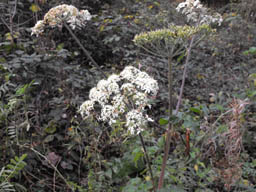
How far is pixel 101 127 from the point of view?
277 centimetres

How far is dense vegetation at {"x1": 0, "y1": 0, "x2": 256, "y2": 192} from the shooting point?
7.35ft

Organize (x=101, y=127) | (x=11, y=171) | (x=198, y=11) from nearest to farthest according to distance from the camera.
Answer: (x=11, y=171), (x=198, y=11), (x=101, y=127)

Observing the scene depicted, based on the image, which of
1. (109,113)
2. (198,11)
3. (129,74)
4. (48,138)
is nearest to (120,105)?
(109,113)

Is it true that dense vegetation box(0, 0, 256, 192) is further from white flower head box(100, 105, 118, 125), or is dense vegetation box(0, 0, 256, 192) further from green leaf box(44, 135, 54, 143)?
white flower head box(100, 105, 118, 125)

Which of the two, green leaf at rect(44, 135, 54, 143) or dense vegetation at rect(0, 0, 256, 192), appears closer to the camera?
dense vegetation at rect(0, 0, 256, 192)

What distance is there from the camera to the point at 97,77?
3463 millimetres

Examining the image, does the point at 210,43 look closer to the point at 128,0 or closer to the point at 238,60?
the point at 238,60

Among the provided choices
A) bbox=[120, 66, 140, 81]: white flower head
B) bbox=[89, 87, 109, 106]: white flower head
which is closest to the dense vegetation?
bbox=[120, 66, 140, 81]: white flower head

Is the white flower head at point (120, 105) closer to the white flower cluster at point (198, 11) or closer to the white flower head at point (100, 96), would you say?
the white flower head at point (100, 96)

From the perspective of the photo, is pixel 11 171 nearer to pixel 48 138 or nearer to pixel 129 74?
pixel 48 138

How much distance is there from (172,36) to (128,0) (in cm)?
533

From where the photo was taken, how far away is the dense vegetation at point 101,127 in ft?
7.35

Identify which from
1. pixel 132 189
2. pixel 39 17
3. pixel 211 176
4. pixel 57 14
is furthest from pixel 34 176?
pixel 39 17

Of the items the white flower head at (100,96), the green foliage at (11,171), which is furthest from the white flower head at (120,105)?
the green foliage at (11,171)
